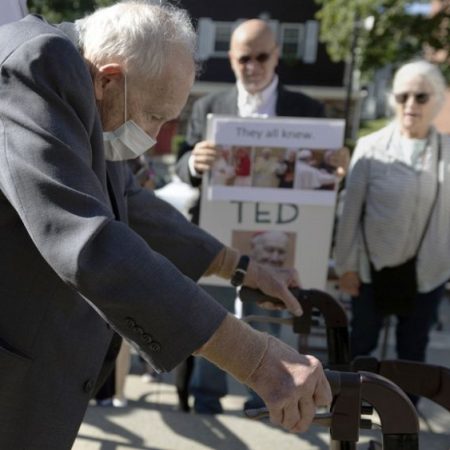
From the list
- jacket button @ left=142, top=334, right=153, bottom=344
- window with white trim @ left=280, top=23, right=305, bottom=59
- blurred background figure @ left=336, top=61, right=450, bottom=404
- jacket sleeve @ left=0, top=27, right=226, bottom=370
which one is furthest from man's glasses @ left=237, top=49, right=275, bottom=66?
window with white trim @ left=280, top=23, right=305, bottom=59

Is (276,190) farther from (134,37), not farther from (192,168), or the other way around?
(134,37)

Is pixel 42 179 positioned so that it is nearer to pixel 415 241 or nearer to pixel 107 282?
pixel 107 282

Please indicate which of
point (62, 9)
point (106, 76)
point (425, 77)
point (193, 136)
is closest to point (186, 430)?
point (193, 136)

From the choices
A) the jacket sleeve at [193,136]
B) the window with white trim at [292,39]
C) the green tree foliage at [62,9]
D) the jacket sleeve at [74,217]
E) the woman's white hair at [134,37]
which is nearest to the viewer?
the jacket sleeve at [74,217]

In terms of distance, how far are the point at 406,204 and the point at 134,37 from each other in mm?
2264

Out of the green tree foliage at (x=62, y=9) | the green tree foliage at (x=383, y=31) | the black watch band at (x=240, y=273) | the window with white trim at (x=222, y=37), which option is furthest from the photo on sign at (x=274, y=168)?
the window with white trim at (x=222, y=37)

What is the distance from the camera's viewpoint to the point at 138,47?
156 centimetres

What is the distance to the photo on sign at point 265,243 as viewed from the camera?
3613mm

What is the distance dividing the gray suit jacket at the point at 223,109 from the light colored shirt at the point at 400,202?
1.29 feet

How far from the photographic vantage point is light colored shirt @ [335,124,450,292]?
137 inches

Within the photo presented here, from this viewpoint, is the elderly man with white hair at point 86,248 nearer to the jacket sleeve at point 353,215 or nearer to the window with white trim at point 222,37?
the jacket sleeve at point 353,215

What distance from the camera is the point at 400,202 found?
3479 mm

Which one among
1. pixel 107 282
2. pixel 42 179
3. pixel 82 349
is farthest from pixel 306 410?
pixel 42 179

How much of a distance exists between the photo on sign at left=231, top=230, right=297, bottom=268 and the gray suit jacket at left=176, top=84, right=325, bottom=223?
33 centimetres
